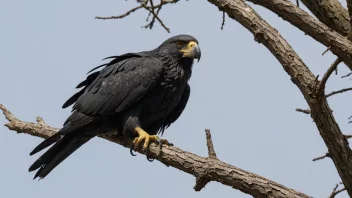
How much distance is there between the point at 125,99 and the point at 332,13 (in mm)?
2552

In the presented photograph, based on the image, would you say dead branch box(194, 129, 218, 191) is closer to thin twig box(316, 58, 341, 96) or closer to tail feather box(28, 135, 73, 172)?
thin twig box(316, 58, 341, 96)

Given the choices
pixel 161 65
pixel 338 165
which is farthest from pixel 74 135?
pixel 338 165

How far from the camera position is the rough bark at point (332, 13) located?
20.8 ft

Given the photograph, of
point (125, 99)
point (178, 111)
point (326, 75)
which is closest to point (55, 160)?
point (125, 99)

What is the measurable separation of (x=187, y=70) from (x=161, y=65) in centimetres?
43

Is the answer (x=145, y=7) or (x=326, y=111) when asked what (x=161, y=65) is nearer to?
(x=145, y=7)

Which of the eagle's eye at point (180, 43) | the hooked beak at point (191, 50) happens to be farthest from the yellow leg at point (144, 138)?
the eagle's eye at point (180, 43)

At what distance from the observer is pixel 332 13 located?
643 cm

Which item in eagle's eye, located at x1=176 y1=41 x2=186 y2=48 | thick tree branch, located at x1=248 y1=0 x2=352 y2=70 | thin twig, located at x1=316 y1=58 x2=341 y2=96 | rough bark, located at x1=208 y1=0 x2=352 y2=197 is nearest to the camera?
thin twig, located at x1=316 y1=58 x2=341 y2=96

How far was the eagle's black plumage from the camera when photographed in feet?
21.8

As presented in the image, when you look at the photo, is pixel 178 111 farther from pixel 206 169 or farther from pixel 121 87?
pixel 206 169

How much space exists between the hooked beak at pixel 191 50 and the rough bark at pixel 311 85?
1464mm

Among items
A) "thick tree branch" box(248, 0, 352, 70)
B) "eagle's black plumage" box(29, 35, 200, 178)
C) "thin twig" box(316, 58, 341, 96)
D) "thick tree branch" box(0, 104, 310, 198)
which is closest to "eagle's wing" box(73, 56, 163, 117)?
"eagle's black plumage" box(29, 35, 200, 178)

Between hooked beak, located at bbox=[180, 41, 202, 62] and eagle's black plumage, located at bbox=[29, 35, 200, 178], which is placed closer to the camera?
eagle's black plumage, located at bbox=[29, 35, 200, 178]
